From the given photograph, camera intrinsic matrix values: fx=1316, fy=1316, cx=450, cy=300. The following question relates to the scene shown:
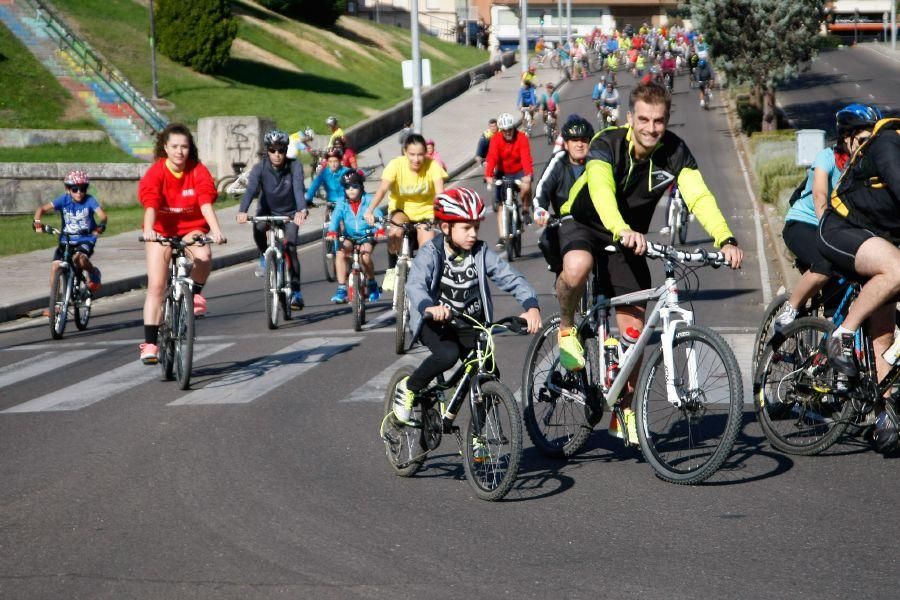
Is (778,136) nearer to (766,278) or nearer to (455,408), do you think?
(766,278)

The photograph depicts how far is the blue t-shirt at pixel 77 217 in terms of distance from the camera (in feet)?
48.7

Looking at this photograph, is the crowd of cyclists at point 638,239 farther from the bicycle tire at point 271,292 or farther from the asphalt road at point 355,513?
the bicycle tire at point 271,292

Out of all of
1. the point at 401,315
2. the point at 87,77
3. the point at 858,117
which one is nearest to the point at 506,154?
the point at 401,315

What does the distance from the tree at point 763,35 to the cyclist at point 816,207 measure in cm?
3512

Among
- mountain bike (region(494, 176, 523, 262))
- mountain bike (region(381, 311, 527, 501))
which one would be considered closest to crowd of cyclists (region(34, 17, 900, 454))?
mountain bike (region(381, 311, 527, 501))

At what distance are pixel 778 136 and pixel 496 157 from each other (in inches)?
852

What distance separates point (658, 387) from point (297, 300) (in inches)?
358

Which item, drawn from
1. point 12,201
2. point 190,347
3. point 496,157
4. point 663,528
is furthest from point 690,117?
point 663,528

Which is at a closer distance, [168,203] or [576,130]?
[168,203]

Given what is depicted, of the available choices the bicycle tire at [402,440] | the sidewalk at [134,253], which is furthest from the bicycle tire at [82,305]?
the bicycle tire at [402,440]

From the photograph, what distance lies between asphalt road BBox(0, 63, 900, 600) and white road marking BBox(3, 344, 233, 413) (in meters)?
0.05

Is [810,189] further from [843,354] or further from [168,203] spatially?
[168,203]

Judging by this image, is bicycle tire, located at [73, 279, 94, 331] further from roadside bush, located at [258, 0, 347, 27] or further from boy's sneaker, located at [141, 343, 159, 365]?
roadside bush, located at [258, 0, 347, 27]

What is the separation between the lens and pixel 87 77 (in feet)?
135
